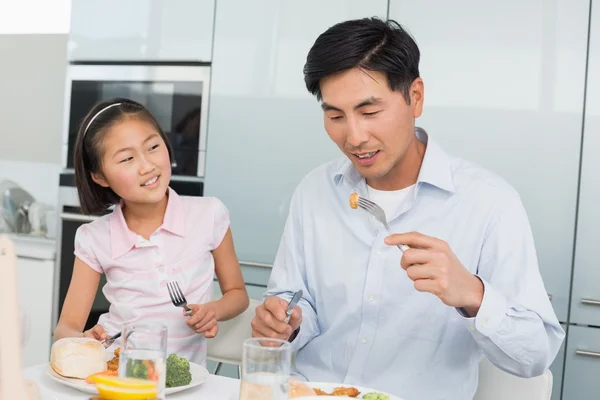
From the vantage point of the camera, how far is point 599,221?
2.43 m

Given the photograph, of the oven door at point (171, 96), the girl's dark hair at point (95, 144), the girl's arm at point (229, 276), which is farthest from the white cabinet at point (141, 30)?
the girl's arm at point (229, 276)

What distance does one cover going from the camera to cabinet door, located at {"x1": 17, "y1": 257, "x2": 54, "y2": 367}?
3.14 metres

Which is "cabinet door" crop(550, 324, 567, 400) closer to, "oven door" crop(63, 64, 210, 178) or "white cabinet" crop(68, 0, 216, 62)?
"oven door" crop(63, 64, 210, 178)

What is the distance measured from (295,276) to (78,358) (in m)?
0.63

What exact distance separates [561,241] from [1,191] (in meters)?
2.51

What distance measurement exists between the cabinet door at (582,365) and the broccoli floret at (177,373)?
1.63 meters

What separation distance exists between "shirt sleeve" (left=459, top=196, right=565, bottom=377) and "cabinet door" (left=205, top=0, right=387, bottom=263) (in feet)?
4.11

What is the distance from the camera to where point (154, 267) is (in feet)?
6.03

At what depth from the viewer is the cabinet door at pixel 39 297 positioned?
3137 mm

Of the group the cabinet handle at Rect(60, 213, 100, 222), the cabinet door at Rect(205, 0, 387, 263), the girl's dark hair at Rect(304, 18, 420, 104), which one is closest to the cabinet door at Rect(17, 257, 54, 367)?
the cabinet handle at Rect(60, 213, 100, 222)

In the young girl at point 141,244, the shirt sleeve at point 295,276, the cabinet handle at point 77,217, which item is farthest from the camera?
the cabinet handle at point 77,217

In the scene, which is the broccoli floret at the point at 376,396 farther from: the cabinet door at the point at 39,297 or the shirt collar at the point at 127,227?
the cabinet door at the point at 39,297

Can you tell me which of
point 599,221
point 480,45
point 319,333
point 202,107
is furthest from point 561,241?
point 202,107

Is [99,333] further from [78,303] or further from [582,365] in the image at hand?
[582,365]
